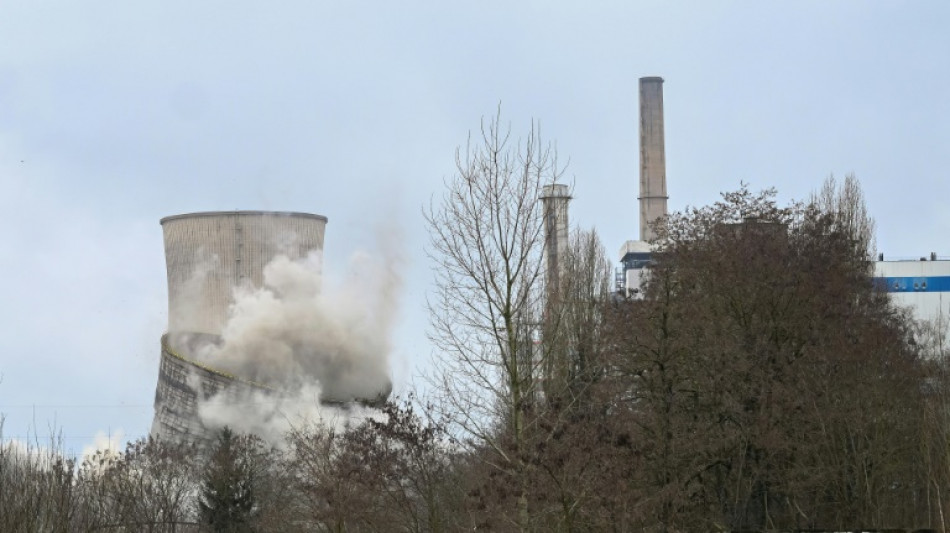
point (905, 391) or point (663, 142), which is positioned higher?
point (663, 142)

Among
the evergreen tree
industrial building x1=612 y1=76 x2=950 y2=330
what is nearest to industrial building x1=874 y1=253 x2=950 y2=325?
industrial building x1=612 y1=76 x2=950 y2=330

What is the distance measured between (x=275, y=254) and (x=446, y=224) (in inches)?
1124

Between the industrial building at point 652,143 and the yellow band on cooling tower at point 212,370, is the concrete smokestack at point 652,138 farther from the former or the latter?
the yellow band on cooling tower at point 212,370

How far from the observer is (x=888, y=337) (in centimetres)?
2541

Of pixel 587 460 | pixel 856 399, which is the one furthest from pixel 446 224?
pixel 856 399

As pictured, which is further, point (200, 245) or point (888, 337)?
point (200, 245)

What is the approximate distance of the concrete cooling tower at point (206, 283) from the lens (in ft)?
137

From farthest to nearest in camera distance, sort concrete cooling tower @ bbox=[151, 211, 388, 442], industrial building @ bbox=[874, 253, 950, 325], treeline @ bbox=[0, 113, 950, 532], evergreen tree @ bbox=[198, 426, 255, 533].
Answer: industrial building @ bbox=[874, 253, 950, 325], concrete cooling tower @ bbox=[151, 211, 388, 442], evergreen tree @ bbox=[198, 426, 255, 533], treeline @ bbox=[0, 113, 950, 532]

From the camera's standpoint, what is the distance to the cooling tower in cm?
4169

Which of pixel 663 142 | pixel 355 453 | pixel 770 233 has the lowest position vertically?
pixel 355 453

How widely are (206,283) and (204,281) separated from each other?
0.46 feet

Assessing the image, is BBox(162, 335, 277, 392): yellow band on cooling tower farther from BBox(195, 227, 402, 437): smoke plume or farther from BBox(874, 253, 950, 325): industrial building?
BBox(874, 253, 950, 325): industrial building

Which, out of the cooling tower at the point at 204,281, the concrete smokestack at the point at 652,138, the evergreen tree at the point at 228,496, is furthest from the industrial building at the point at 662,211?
the evergreen tree at the point at 228,496

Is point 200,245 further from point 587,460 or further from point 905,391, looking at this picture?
point 587,460
